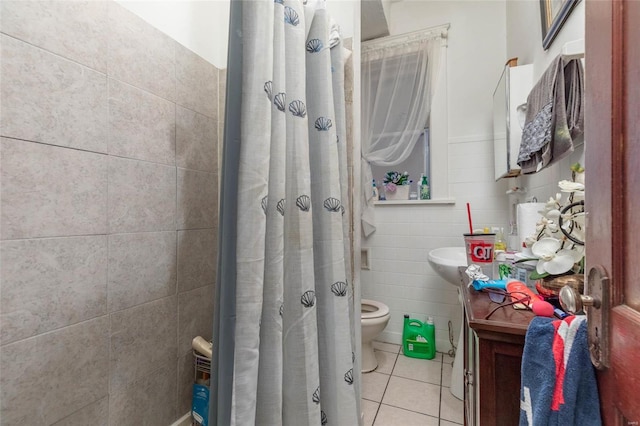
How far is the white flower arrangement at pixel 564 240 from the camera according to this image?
2.51 ft

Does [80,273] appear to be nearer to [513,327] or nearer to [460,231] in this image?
[513,327]

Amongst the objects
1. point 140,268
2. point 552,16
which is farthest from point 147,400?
point 552,16

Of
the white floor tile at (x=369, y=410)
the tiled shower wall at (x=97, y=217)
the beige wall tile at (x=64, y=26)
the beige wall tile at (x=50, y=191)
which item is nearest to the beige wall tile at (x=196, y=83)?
the tiled shower wall at (x=97, y=217)

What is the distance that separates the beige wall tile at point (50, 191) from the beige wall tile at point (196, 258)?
34 cm

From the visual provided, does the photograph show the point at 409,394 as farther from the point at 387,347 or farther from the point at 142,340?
the point at 142,340

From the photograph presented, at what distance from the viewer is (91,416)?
3.11 ft

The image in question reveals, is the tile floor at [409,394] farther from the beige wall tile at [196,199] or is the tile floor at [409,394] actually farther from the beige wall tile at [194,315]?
the beige wall tile at [196,199]

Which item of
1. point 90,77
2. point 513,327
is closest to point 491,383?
point 513,327

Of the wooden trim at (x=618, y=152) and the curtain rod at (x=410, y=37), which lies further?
the curtain rod at (x=410, y=37)

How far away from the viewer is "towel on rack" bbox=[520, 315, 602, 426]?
460 mm

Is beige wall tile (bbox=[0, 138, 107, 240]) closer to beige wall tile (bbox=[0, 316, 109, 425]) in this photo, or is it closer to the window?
beige wall tile (bbox=[0, 316, 109, 425])

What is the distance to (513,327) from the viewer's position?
670 mm

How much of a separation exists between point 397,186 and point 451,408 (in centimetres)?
149

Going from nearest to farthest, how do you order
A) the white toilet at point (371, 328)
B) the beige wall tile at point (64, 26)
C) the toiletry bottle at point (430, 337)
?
the beige wall tile at point (64, 26), the white toilet at point (371, 328), the toiletry bottle at point (430, 337)
